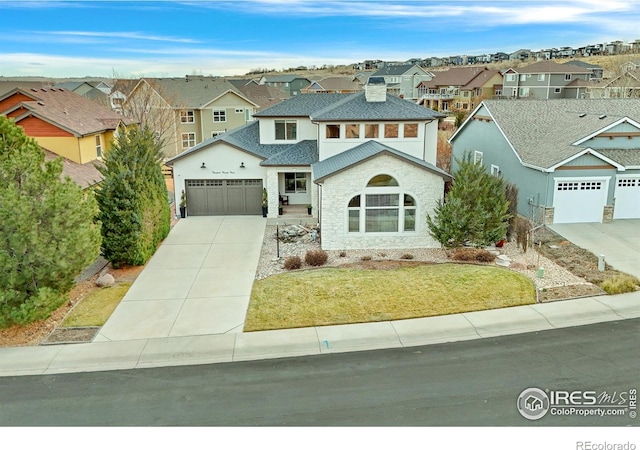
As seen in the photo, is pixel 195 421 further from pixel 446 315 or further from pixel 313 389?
pixel 446 315

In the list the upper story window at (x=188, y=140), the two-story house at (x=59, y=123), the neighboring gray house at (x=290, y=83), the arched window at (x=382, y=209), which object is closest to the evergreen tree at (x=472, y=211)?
the arched window at (x=382, y=209)

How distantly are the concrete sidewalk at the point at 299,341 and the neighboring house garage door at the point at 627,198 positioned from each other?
34.7 feet

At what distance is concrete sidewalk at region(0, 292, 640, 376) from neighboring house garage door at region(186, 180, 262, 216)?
1493cm

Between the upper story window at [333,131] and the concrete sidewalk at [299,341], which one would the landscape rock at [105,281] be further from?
the upper story window at [333,131]

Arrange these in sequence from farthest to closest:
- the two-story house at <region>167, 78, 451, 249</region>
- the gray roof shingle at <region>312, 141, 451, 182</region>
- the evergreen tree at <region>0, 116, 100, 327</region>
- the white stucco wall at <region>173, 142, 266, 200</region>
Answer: the white stucco wall at <region>173, 142, 266, 200</region> < the two-story house at <region>167, 78, 451, 249</region> < the gray roof shingle at <region>312, 141, 451, 182</region> < the evergreen tree at <region>0, 116, 100, 327</region>

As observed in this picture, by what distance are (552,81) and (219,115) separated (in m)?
50.9

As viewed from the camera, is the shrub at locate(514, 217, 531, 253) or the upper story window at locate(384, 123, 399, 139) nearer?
the shrub at locate(514, 217, 531, 253)

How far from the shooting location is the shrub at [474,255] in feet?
61.6

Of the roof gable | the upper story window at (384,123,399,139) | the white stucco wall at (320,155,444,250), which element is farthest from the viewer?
the upper story window at (384,123,399,139)

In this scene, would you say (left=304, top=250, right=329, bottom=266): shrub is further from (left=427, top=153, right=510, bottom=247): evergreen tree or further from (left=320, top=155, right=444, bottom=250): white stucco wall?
(left=427, top=153, right=510, bottom=247): evergreen tree

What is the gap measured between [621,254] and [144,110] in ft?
132

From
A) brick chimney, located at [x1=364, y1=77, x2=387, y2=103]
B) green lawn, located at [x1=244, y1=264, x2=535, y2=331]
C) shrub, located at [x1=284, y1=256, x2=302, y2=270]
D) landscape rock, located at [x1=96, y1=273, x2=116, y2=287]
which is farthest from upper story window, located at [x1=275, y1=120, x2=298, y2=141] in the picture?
landscape rock, located at [x1=96, y1=273, x2=116, y2=287]

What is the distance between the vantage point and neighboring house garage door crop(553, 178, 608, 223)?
22.7 metres

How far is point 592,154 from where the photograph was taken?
881 inches
